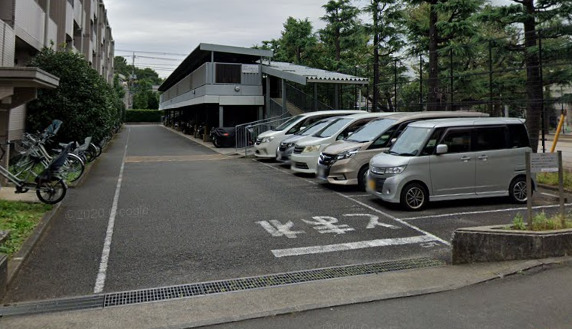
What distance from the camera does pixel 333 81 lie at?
21609 mm

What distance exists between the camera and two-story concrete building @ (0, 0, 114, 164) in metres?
8.05

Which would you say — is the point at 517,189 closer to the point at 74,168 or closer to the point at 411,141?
the point at 411,141

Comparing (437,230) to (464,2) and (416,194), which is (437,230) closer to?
(416,194)

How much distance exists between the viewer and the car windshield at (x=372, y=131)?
1084 cm

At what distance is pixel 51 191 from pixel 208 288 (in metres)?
5.27

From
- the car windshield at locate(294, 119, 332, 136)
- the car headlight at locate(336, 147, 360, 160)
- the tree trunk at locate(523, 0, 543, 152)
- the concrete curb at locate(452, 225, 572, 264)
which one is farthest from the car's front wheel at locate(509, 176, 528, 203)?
the car windshield at locate(294, 119, 332, 136)

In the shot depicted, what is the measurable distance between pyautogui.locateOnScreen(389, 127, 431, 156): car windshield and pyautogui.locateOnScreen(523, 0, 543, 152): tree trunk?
559cm

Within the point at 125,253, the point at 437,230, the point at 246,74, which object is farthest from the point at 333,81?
the point at 125,253

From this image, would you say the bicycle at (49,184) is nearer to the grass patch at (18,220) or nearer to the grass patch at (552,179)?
the grass patch at (18,220)

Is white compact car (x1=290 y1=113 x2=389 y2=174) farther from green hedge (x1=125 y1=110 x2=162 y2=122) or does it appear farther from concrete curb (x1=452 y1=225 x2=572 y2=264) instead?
green hedge (x1=125 y1=110 x2=162 y2=122)

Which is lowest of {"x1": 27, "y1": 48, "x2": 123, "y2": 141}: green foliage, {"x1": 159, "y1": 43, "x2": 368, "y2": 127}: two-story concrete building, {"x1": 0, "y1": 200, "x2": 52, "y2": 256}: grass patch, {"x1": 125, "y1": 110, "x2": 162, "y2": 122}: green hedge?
{"x1": 0, "y1": 200, "x2": 52, "y2": 256}: grass patch

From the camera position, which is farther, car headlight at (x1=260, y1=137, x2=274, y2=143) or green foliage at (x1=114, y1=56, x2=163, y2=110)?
green foliage at (x1=114, y1=56, x2=163, y2=110)

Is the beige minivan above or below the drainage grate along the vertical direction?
above

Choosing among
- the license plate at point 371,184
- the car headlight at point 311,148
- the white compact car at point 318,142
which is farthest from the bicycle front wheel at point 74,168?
the license plate at point 371,184
